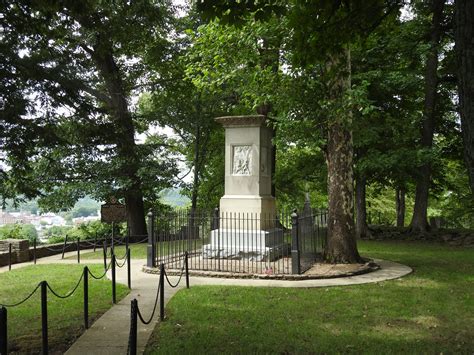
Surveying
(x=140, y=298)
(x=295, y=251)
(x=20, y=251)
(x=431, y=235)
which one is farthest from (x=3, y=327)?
(x=431, y=235)

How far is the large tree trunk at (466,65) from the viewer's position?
3930 millimetres

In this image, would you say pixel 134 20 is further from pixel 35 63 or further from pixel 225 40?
pixel 225 40

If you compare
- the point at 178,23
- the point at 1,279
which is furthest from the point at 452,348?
the point at 178,23

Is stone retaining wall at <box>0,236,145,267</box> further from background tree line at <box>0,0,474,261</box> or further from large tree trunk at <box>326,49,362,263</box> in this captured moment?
A: large tree trunk at <box>326,49,362,263</box>

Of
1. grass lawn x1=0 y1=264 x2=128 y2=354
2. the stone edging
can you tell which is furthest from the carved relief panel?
grass lawn x1=0 y1=264 x2=128 y2=354

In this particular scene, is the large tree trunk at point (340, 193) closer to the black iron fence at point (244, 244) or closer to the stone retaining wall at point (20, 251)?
the black iron fence at point (244, 244)

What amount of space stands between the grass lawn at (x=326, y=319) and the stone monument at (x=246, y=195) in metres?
3.80

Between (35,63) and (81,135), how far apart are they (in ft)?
5.07

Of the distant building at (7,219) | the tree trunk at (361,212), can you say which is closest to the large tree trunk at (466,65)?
the tree trunk at (361,212)

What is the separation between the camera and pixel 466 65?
3959 mm

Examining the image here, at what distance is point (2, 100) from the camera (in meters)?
6.68

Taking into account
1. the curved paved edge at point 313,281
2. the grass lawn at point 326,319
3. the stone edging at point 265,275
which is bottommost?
the grass lawn at point 326,319

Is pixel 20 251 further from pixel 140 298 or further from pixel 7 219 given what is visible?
pixel 7 219

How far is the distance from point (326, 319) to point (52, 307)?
4929 millimetres
